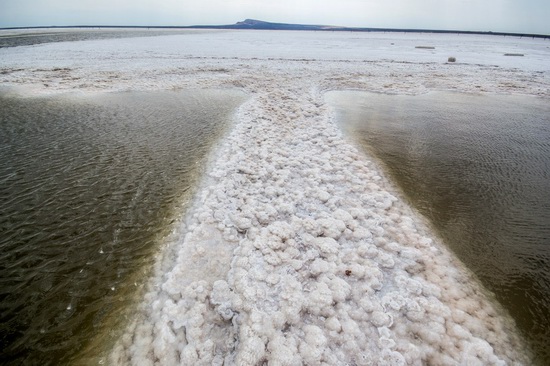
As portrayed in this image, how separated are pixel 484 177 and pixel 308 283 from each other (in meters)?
7.08

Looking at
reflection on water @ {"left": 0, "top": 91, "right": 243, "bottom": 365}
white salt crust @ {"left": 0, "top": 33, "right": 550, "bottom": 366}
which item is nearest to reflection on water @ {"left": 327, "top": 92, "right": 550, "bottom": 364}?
white salt crust @ {"left": 0, "top": 33, "right": 550, "bottom": 366}

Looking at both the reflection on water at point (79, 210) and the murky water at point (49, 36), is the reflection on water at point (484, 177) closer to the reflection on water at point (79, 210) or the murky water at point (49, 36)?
the reflection on water at point (79, 210)

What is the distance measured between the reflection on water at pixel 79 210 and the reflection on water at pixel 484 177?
252 inches

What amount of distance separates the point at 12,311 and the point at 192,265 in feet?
9.21

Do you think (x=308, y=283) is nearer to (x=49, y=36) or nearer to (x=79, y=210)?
(x=79, y=210)

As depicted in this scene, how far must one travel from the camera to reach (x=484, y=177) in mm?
8492

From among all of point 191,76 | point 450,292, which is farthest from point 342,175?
point 191,76

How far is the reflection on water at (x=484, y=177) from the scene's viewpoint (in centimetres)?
512

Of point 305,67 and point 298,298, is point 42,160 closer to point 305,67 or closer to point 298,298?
point 298,298

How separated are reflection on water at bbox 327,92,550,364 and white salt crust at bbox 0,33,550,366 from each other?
56cm

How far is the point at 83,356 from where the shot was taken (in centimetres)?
389

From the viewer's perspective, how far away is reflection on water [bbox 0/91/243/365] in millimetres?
4383

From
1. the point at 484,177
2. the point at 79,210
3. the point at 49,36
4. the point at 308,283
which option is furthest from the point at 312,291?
the point at 49,36

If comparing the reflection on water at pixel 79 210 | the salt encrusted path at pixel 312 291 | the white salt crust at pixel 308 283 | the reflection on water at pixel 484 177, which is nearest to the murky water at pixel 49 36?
the reflection on water at pixel 79 210
